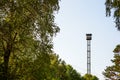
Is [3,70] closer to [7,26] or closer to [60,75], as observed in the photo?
[7,26]

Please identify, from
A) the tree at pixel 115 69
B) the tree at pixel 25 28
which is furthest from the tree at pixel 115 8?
the tree at pixel 115 69

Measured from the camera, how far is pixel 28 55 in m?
29.2

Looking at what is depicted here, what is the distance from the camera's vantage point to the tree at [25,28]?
1086 inches

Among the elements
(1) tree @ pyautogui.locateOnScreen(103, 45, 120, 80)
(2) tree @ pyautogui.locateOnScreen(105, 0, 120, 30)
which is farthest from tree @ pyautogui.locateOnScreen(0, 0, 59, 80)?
(1) tree @ pyautogui.locateOnScreen(103, 45, 120, 80)

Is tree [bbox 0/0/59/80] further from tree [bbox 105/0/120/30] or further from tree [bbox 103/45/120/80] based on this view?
tree [bbox 103/45/120/80]

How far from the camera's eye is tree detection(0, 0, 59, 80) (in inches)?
1086

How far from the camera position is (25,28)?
94.3ft

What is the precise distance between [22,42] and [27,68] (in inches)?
93.5

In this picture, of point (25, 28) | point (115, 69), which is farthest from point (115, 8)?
point (115, 69)

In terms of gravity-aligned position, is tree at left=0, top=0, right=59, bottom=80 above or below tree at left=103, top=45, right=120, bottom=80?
below

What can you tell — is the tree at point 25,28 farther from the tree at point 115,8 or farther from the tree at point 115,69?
the tree at point 115,69

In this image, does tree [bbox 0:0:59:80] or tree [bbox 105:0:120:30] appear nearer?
tree [bbox 105:0:120:30]

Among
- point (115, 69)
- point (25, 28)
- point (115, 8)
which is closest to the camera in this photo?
point (115, 8)

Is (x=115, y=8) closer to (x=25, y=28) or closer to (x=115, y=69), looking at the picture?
(x=25, y=28)
